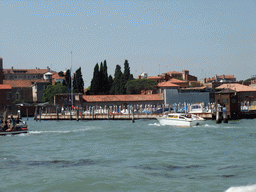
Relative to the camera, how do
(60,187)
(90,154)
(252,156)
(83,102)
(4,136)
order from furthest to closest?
1. (83,102)
2. (4,136)
3. (90,154)
4. (252,156)
5. (60,187)

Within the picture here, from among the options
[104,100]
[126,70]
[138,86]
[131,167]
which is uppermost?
[126,70]

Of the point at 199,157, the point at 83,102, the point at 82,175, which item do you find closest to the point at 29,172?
the point at 82,175

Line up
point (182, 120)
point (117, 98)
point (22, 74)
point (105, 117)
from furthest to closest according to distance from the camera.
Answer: point (22, 74) < point (117, 98) < point (105, 117) < point (182, 120)

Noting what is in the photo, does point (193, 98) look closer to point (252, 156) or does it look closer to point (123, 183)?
point (252, 156)

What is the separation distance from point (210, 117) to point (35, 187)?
3551cm

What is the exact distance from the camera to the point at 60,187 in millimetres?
11594

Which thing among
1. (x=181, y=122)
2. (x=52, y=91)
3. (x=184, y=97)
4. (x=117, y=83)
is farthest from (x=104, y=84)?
(x=181, y=122)

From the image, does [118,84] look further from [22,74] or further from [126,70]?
[22,74]

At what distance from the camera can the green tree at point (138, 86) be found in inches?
3199

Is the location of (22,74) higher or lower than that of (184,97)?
higher

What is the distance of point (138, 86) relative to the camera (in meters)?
81.8

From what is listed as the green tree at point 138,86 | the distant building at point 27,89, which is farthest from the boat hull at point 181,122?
the distant building at point 27,89

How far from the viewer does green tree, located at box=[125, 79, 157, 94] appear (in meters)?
81.2

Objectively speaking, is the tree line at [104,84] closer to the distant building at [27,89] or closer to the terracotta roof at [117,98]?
the terracotta roof at [117,98]
